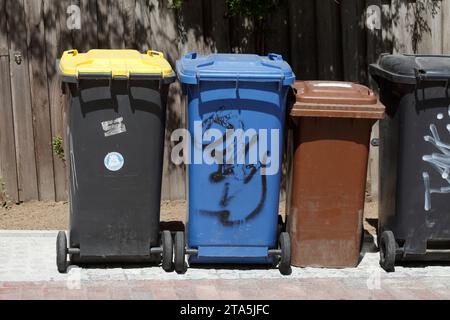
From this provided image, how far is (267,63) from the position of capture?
22.6 feet

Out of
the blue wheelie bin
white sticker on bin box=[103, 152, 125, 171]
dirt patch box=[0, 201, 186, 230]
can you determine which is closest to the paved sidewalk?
the blue wheelie bin

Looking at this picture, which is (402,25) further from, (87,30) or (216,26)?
(87,30)

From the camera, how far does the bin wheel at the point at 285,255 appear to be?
22.6ft

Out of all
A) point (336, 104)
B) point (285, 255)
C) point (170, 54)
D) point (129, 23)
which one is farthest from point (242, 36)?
point (285, 255)

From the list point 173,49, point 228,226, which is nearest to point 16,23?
point 173,49

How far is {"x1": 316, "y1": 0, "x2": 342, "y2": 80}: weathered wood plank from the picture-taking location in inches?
340

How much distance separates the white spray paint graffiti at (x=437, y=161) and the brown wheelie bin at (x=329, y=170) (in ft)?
1.50

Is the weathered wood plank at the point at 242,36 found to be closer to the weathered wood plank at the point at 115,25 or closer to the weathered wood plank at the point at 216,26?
the weathered wood plank at the point at 216,26

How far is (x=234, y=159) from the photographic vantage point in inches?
268

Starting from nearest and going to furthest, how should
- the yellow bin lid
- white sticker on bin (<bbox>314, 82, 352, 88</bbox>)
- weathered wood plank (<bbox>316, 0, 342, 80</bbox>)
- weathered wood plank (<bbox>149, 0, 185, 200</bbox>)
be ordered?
the yellow bin lid < white sticker on bin (<bbox>314, 82, 352, 88</bbox>) < weathered wood plank (<bbox>149, 0, 185, 200</bbox>) < weathered wood plank (<bbox>316, 0, 342, 80</bbox>)

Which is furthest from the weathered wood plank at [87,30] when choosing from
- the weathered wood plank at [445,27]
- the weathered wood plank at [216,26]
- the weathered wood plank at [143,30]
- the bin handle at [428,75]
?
the weathered wood plank at [445,27]

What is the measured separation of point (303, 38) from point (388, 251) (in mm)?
2558

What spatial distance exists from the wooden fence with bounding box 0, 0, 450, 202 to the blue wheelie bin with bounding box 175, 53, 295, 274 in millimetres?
1602

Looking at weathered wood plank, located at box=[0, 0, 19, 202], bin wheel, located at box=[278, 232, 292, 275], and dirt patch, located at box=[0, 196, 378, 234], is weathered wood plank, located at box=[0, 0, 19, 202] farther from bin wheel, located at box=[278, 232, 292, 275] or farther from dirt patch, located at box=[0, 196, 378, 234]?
bin wheel, located at box=[278, 232, 292, 275]
